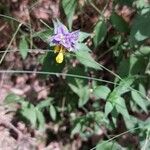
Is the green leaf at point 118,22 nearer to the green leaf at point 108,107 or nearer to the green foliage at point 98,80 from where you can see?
the green foliage at point 98,80

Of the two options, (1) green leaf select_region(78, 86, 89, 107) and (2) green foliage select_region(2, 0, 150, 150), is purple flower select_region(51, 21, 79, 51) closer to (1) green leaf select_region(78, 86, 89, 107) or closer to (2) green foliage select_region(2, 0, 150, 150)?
(2) green foliage select_region(2, 0, 150, 150)

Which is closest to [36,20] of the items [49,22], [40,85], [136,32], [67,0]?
[49,22]

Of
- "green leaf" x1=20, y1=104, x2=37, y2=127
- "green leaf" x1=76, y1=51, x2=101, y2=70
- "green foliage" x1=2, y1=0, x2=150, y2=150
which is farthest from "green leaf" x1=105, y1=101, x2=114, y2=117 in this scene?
"green leaf" x1=20, y1=104, x2=37, y2=127

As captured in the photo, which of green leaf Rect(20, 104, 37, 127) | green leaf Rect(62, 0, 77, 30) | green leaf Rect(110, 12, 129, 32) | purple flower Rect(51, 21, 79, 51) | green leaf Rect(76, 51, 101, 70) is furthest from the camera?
green leaf Rect(20, 104, 37, 127)

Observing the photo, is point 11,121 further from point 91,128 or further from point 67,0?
point 67,0

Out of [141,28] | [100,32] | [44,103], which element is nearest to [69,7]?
[100,32]

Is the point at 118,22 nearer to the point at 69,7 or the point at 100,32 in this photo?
the point at 100,32

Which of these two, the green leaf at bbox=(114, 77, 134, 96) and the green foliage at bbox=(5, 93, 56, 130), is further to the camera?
the green foliage at bbox=(5, 93, 56, 130)
